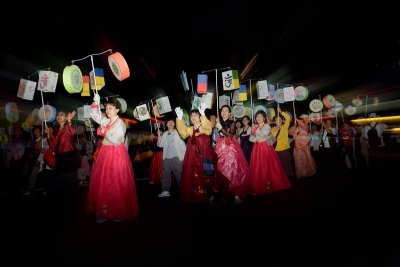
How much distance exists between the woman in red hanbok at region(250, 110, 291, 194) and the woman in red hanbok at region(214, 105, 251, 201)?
0.61m

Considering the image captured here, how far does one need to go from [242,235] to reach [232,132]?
2537 millimetres

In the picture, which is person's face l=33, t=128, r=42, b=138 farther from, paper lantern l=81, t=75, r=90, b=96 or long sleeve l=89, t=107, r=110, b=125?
long sleeve l=89, t=107, r=110, b=125

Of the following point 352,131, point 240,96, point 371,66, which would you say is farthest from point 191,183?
point 371,66

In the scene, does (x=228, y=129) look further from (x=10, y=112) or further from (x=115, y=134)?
(x=10, y=112)

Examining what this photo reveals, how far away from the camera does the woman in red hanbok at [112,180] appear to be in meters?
3.98

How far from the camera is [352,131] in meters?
10.2

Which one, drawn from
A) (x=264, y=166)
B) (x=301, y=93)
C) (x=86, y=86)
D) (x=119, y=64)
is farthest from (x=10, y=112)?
(x=301, y=93)

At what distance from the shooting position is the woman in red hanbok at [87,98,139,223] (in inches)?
157

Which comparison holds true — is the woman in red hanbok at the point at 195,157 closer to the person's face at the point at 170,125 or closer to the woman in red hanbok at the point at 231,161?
the woman in red hanbok at the point at 231,161

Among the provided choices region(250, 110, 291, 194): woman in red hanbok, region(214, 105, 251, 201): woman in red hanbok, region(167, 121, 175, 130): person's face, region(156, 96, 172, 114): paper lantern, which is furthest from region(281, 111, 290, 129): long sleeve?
region(156, 96, 172, 114): paper lantern

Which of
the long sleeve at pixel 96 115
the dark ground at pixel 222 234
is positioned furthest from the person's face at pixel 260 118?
the long sleeve at pixel 96 115

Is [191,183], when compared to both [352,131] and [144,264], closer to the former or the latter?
[144,264]

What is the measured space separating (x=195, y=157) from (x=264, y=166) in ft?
6.03

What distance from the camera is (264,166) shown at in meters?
6.19
